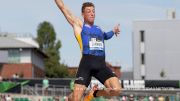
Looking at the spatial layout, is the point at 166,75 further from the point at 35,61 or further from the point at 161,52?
the point at 35,61

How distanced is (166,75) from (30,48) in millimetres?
17643

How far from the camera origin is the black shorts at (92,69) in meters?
13.3

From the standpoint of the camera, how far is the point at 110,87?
522 inches

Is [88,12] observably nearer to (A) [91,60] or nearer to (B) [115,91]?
(A) [91,60]

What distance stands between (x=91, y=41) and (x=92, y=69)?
21.4 inches

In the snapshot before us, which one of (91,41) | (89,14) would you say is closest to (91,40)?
(91,41)

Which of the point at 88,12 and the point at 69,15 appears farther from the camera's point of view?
the point at 69,15

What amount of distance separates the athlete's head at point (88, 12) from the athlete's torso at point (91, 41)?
137 millimetres

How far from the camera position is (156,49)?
8919 cm

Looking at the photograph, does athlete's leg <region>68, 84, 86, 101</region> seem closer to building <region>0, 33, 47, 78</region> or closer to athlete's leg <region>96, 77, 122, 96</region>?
athlete's leg <region>96, 77, 122, 96</region>

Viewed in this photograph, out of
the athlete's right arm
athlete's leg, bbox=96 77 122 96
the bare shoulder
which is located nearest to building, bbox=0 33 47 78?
the athlete's right arm

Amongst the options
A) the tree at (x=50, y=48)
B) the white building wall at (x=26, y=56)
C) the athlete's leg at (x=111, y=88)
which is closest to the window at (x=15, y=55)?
the white building wall at (x=26, y=56)

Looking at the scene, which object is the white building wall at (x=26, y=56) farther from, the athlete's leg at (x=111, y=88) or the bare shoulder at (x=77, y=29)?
the athlete's leg at (x=111, y=88)

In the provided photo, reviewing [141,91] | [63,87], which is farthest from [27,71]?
[141,91]
